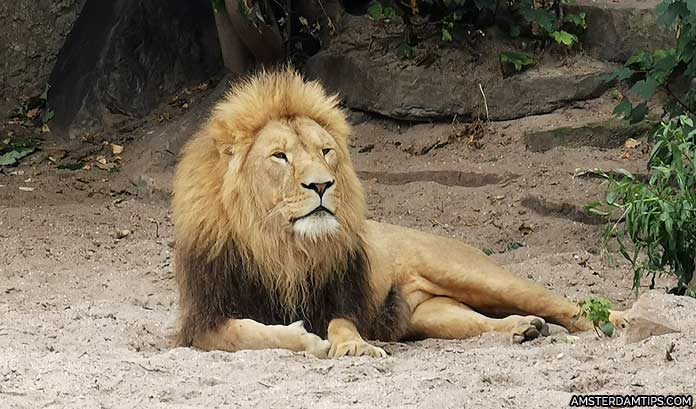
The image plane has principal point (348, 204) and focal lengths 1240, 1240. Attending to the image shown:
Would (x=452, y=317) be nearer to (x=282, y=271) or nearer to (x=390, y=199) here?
(x=282, y=271)

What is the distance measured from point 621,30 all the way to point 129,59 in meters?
3.65

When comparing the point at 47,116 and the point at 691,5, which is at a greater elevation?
the point at 691,5

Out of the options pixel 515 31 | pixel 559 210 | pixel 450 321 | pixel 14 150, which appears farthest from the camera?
pixel 14 150

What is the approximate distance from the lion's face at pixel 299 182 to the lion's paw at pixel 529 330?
0.74 m

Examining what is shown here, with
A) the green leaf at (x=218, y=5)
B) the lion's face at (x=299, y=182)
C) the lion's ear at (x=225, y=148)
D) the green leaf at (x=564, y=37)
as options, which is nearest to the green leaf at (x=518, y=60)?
the green leaf at (x=564, y=37)

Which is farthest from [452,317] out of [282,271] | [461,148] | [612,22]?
[612,22]

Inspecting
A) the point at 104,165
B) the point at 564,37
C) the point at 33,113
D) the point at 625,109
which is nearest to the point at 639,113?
the point at 625,109

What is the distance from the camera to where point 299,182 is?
173 inches

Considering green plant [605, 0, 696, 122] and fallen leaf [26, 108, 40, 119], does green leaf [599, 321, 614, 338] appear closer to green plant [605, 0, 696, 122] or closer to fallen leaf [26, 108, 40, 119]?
green plant [605, 0, 696, 122]

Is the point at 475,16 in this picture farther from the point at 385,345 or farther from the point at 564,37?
the point at 385,345

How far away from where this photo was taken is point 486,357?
4.04 meters

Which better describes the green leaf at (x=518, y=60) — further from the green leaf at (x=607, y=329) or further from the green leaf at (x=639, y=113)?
the green leaf at (x=607, y=329)

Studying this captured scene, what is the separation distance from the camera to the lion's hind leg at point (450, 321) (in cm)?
498

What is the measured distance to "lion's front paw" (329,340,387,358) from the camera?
168 inches
